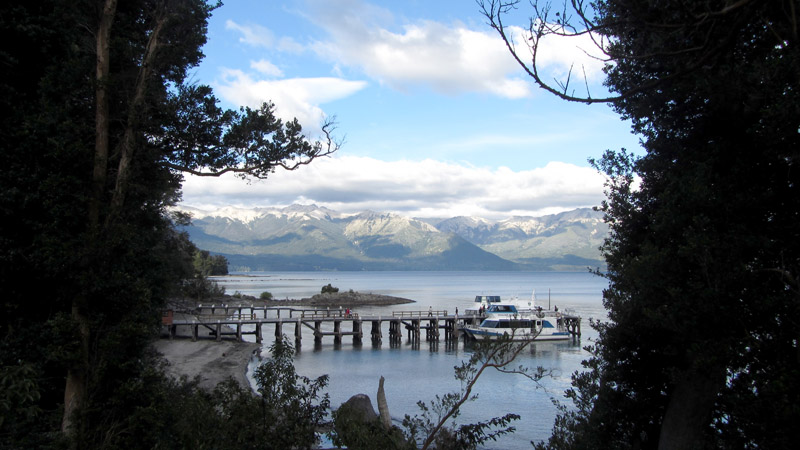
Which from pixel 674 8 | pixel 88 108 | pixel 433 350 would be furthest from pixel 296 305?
pixel 674 8

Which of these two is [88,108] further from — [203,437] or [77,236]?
[203,437]

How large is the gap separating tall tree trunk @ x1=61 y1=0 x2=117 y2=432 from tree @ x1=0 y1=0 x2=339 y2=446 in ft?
0.07

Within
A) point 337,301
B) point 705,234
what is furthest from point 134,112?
point 337,301

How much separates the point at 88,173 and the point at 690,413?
12370 mm

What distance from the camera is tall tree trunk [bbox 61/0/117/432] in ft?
31.7

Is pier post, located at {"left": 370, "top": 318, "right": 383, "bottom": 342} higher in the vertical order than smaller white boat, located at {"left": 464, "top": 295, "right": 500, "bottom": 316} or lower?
lower

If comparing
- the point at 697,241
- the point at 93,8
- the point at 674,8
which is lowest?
the point at 697,241

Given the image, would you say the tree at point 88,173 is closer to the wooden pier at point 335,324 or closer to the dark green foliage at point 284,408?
the dark green foliage at point 284,408

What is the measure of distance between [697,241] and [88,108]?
11657 millimetres

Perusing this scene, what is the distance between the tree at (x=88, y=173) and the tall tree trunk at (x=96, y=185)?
0.02 m

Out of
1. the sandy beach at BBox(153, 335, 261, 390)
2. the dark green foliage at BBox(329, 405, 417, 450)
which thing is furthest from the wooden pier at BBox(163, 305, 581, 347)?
the dark green foliage at BBox(329, 405, 417, 450)

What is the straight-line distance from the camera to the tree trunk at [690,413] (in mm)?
9625

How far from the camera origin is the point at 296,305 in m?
87.9

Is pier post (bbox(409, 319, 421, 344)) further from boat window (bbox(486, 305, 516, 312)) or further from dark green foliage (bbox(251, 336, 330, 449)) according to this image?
dark green foliage (bbox(251, 336, 330, 449))
